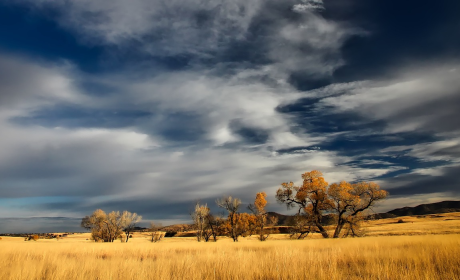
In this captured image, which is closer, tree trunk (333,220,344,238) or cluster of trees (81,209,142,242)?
tree trunk (333,220,344,238)

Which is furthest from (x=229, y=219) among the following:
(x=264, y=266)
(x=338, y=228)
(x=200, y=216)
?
(x=264, y=266)

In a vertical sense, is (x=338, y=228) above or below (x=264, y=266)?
below

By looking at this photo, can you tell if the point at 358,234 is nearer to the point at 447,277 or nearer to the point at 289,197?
the point at 289,197

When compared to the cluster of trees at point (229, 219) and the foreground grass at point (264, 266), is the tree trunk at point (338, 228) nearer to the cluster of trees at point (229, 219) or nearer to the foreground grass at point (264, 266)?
the cluster of trees at point (229, 219)

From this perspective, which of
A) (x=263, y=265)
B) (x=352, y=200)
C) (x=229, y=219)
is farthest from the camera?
(x=229, y=219)

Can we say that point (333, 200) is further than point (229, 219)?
No

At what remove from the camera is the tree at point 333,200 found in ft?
105

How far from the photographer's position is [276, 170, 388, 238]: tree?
32.1m

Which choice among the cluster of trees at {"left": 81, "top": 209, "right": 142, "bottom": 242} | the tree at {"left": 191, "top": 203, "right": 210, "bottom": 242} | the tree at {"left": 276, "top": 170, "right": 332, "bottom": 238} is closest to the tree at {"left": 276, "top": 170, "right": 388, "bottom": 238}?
the tree at {"left": 276, "top": 170, "right": 332, "bottom": 238}

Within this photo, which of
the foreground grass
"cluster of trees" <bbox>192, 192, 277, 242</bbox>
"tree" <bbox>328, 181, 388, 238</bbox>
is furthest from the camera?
"cluster of trees" <bbox>192, 192, 277, 242</bbox>

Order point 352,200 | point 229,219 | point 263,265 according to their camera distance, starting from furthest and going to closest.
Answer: point 229,219, point 352,200, point 263,265

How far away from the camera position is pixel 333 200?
109 ft

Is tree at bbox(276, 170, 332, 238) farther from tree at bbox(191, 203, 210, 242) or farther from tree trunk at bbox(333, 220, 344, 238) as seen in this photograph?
tree at bbox(191, 203, 210, 242)

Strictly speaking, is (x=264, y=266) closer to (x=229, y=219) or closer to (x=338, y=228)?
(x=338, y=228)
